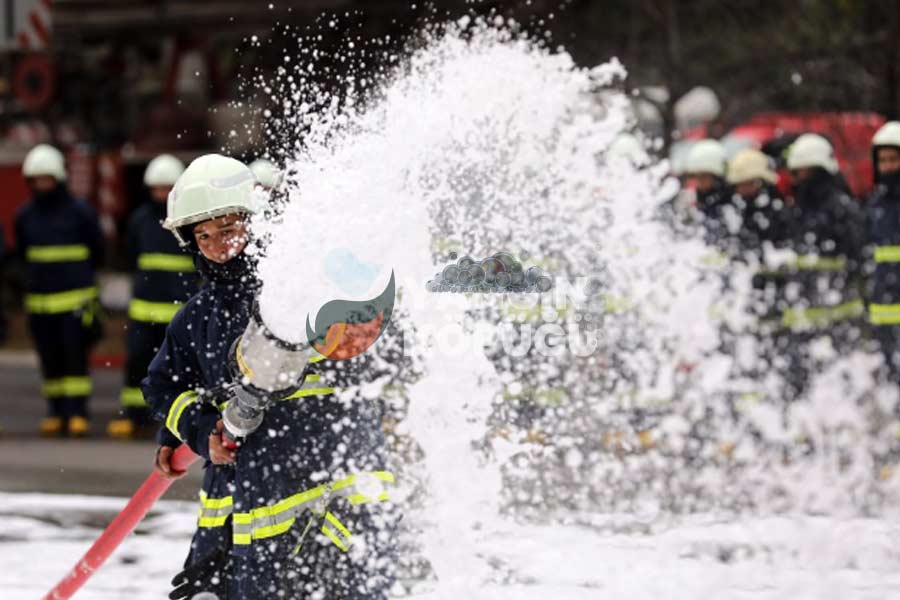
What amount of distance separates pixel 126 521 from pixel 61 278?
5.74 meters

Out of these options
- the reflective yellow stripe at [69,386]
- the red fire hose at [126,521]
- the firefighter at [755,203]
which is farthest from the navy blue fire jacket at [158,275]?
the red fire hose at [126,521]

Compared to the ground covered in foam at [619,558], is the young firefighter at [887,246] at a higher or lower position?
higher

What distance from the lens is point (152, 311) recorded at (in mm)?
9453

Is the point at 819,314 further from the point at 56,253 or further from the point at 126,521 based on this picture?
the point at 126,521

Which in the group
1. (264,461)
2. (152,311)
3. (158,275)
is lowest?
(264,461)

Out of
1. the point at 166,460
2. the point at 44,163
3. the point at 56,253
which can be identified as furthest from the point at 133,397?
the point at 166,460

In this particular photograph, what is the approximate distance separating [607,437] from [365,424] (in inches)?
183

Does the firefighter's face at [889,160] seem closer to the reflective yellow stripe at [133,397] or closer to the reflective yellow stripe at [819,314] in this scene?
the reflective yellow stripe at [819,314]

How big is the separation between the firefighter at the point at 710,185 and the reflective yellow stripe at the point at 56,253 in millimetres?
3892

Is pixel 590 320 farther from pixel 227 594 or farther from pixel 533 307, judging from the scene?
pixel 227 594

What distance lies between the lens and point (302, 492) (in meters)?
3.91

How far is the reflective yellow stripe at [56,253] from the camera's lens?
32.8 ft

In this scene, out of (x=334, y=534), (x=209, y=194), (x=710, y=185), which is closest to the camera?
(x=334, y=534)

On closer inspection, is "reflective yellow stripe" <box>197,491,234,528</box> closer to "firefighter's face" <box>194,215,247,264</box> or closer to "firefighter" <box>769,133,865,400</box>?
"firefighter's face" <box>194,215,247,264</box>
